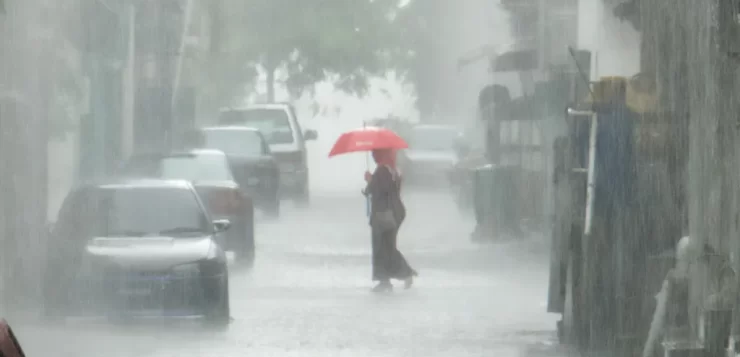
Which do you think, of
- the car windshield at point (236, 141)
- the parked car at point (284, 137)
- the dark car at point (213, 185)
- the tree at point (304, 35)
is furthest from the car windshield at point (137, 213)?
the tree at point (304, 35)

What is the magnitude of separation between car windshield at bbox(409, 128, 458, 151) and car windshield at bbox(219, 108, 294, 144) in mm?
8982

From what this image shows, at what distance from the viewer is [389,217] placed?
66.4 ft

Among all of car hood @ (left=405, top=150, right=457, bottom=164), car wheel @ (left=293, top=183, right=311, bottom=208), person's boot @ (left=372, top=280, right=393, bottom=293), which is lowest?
car wheel @ (left=293, top=183, right=311, bottom=208)

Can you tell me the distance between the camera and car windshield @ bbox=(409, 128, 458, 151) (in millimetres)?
48375

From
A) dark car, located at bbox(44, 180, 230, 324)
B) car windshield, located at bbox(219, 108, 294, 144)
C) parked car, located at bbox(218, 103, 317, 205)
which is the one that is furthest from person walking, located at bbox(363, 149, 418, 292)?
car windshield, located at bbox(219, 108, 294, 144)

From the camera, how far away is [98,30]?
119 ft

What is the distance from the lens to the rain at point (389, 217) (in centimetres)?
1362

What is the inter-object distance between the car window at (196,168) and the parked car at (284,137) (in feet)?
43.7

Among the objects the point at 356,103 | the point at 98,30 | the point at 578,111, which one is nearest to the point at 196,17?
the point at 98,30

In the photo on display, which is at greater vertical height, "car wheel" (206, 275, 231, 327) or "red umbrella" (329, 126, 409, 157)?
"red umbrella" (329, 126, 409, 157)

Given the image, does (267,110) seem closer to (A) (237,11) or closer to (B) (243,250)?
(B) (243,250)

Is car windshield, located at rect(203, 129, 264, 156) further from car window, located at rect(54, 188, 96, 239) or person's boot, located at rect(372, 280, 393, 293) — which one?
car window, located at rect(54, 188, 96, 239)

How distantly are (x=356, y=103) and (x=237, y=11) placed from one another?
84380 mm

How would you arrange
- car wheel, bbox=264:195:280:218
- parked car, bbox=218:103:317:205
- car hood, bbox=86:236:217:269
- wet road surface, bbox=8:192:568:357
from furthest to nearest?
parked car, bbox=218:103:317:205, car wheel, bbox=264:195:280:218, car hood, bbox=86:236:217:269, wet road surface, bbox=8:192:568:357
